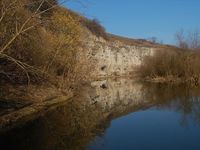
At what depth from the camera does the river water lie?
12.1m

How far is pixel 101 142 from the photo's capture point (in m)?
12.5

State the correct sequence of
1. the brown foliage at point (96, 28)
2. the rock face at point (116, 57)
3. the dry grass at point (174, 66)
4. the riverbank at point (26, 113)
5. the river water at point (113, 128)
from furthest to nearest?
the brown foliage at point (96, 28) → the rock face at point (116, 57) → the dry grass at point (174, 66) → the riverbank at point (26, 113) → the river water at point (113, 128)

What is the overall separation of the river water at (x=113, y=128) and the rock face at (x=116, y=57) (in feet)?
112

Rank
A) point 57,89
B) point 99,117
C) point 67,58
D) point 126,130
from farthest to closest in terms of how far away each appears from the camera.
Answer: point 67,58 < point 57,89 < point 99,117 < point 126,130

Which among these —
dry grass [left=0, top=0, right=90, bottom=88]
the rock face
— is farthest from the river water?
the rock face

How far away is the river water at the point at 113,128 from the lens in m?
12.1

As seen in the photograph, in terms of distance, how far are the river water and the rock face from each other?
34.1 m

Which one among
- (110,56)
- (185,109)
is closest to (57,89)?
(185,109)

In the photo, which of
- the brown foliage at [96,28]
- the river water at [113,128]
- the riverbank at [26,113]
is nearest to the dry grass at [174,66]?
the river water at [113,128]

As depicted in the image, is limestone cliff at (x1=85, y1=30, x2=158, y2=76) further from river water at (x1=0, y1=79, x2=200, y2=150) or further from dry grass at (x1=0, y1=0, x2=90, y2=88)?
river water at (x1=0, y1=79, x2=200, y2=150)

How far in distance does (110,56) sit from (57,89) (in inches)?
1536

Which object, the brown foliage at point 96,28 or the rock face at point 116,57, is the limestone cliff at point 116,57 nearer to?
the rock face at point 116,57

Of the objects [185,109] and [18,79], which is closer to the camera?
[185,109]

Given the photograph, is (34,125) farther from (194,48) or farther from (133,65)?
(133,65)
